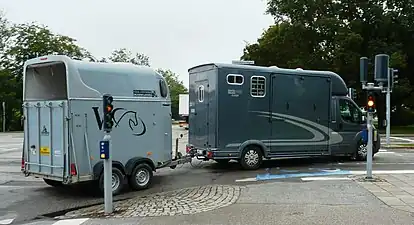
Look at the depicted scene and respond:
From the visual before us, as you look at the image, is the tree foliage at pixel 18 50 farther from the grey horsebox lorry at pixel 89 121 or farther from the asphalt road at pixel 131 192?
the grey horsebox lorry at pixel 89 121

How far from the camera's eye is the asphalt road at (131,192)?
10102 mm

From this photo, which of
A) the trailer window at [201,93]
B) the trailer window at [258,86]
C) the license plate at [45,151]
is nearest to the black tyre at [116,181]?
the license plate at [45,151]

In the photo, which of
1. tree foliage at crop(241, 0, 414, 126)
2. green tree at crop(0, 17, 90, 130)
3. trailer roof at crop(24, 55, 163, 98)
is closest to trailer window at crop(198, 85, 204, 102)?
trailer roof at crop(24, 55, 163, 98)

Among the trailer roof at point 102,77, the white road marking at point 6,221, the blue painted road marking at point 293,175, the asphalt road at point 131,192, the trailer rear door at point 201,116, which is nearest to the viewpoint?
the white road marking at point 6,221

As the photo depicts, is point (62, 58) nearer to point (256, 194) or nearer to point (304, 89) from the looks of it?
point (256, 194)

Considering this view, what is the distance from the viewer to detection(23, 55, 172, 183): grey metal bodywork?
10.5 m

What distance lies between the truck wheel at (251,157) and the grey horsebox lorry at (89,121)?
122 inches

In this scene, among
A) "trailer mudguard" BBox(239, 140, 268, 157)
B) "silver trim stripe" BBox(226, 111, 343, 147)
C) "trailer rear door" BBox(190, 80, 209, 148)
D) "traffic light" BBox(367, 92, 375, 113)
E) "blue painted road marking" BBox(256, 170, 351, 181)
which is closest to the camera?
"traffic light" BBox(367, 92, 375, 113)

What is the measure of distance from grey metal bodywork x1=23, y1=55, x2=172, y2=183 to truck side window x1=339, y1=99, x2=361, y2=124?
702cm

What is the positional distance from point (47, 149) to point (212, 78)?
5476 millimetres

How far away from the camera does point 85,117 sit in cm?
1071

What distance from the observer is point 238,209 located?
30.0 ft

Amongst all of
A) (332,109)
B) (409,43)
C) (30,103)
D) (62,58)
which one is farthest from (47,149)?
(409,43)

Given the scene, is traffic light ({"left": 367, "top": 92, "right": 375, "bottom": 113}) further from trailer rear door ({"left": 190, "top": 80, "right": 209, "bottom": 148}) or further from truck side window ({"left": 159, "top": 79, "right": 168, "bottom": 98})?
truck side window ({"left": 159, "top": 79, "right": 168, "bottom": 98})
